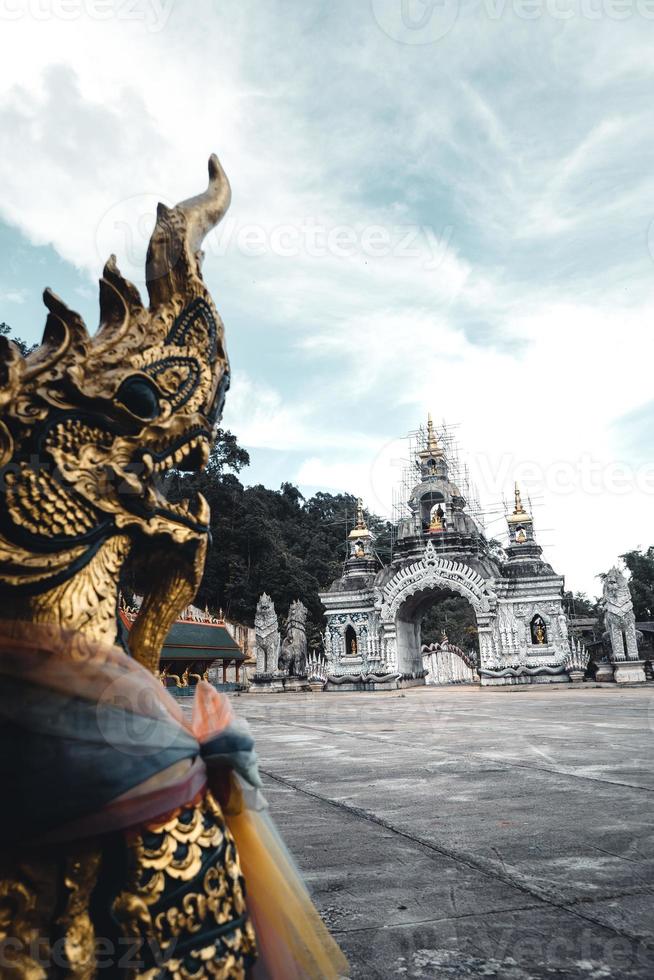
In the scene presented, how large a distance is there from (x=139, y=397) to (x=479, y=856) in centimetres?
175

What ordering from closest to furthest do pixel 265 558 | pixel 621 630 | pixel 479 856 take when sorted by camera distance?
pixel 479 856, pixel 621 630, pixel 265 558

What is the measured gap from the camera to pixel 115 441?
1.18m

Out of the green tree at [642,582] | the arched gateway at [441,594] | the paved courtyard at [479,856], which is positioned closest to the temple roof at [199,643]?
the arched gateway at [441,594]

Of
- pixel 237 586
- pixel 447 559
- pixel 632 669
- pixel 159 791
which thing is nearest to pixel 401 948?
pixel 159 791

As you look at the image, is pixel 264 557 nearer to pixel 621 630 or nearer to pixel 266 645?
pixel 266 645

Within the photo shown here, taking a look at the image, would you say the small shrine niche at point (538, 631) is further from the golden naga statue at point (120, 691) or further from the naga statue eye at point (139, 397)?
the naga statue eye at point (139, 397)

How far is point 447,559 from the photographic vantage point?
24250mm

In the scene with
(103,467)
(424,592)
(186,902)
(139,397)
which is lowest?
(186,902)

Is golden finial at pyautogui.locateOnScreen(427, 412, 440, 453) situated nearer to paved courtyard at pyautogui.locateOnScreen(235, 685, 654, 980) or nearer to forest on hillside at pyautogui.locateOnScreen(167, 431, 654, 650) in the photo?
forest on hillside at pyautogui.locateOnScreen(167, 431, 654, 650)

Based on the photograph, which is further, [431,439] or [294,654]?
[431,439]

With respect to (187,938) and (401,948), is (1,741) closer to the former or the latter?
(187,938)

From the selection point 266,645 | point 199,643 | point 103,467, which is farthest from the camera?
point 266,645

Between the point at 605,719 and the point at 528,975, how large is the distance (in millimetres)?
7054

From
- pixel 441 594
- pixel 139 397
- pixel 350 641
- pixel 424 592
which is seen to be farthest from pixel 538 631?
pixel 139 397
